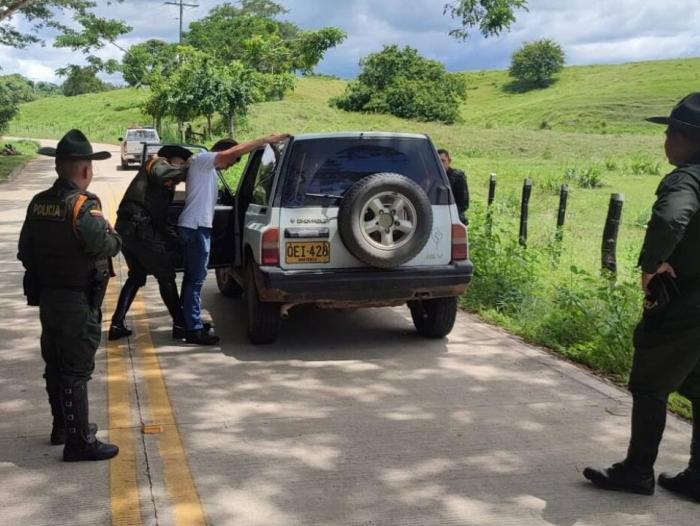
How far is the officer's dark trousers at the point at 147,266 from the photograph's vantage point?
6.69 metres

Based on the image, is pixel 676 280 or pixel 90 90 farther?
pixel 90 90

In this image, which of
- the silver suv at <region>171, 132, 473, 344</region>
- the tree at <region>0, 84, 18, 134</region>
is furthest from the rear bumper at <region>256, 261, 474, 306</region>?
the tree at <region>0, 84, 18, 134</region>

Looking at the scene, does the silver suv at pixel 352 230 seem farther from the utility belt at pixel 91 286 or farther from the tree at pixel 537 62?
the tree at pixel 537 62

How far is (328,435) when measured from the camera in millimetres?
4812

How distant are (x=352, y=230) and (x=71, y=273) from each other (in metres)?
2.51

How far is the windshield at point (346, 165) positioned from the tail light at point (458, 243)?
33 cm

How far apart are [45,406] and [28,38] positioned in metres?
27.0

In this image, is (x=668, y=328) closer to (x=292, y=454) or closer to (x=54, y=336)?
(x=292, y=454)

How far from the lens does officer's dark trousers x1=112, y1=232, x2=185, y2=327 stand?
21.9ft

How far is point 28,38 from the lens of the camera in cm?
2867

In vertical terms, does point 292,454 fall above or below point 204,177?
below

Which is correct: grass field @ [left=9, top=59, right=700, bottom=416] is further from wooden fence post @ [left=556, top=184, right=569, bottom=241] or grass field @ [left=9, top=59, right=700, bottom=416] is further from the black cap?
the black cap

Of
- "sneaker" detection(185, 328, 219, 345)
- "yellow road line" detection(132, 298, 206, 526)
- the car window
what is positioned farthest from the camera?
"sneaker" detection(185, 328, 219, 345)

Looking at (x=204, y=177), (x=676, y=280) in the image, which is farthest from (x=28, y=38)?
(x=676, y=280)
